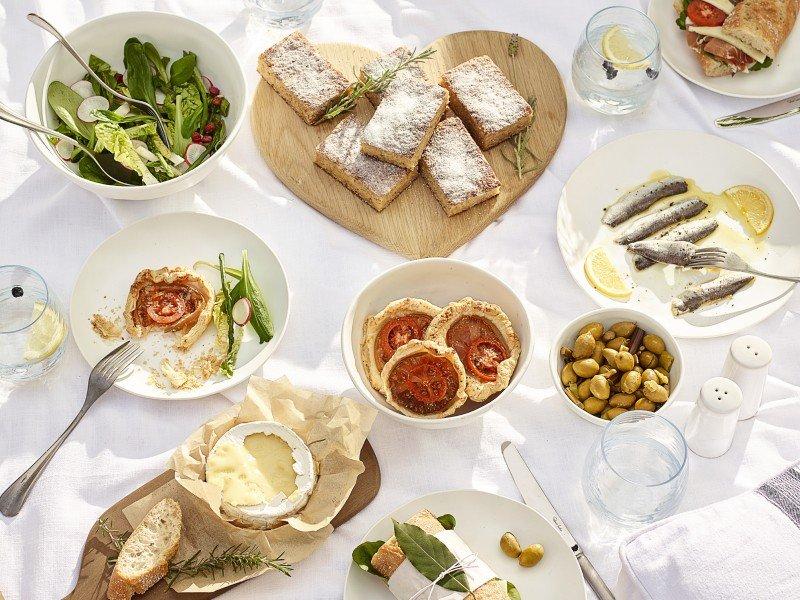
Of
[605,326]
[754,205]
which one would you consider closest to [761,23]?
[754,205]

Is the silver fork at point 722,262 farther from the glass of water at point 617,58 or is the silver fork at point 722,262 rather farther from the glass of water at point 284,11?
the glass of water at point 284,11

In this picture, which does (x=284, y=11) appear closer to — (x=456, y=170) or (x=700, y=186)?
(x=456, y=170)

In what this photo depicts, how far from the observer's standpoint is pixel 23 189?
2705 mm

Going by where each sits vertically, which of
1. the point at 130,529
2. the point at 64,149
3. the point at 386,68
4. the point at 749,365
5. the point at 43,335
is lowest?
the point at 130,529

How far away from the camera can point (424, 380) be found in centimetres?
229

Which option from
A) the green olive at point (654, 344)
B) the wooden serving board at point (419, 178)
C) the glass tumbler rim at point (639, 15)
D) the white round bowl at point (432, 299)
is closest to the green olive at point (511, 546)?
the white round bowl at point (432, 299)

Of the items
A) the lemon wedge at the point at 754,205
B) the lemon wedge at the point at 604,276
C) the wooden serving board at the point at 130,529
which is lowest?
the wooden serving board at the point at 130,529

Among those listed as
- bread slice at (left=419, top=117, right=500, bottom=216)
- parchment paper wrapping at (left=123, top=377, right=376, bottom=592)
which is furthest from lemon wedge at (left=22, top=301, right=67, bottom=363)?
bread slice at (left=419, top=117, right=500, bottom=216)

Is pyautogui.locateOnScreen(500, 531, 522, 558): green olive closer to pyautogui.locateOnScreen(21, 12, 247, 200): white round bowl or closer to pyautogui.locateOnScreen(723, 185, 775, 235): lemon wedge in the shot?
pyautogui.locateOnScreen(723, 185, 775, 235): lemon wedge

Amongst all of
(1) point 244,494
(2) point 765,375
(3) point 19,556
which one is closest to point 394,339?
(1) point 244,494

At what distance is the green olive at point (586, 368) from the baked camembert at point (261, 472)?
0.69 metres

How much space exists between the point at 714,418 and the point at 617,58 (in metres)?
1.10

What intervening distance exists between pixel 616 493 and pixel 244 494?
861mm

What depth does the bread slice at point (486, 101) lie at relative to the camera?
106 inches
